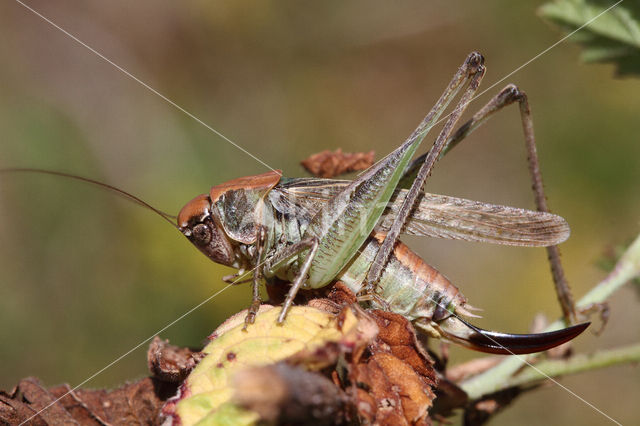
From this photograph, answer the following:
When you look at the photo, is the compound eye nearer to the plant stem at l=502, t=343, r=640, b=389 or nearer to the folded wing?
the folded wing

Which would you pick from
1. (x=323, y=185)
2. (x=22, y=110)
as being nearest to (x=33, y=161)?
(x=22, y=110)

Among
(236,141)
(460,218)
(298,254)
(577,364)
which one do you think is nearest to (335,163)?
(298,254)

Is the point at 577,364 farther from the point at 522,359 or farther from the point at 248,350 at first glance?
the point at 248,350

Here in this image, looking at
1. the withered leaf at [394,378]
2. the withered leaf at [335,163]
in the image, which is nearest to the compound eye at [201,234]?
the withered leaf at [335,163]

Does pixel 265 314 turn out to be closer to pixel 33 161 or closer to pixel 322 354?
pixel 322 354

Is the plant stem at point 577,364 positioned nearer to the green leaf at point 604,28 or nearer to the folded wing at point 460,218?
the folded wing at point 460,218
